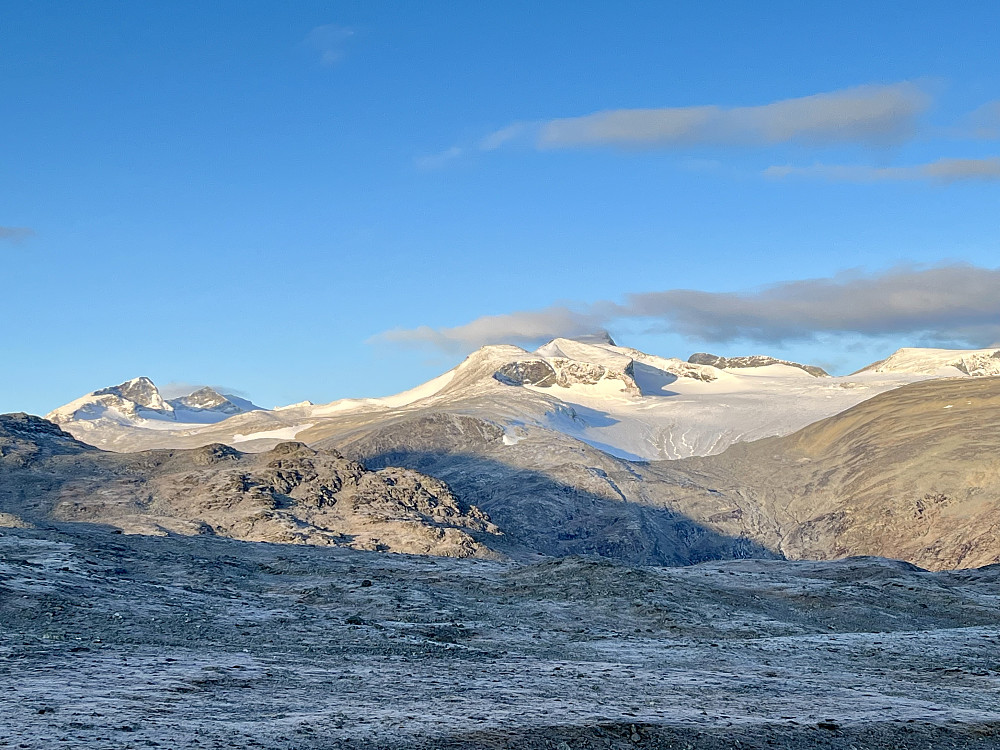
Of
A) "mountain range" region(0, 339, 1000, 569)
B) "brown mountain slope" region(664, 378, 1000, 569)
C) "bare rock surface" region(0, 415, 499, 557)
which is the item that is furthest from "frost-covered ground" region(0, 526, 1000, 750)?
"brown mountain slope" region(664, 378, 1000, 569)

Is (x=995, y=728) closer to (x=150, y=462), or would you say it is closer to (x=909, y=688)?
(x=909, y=688)

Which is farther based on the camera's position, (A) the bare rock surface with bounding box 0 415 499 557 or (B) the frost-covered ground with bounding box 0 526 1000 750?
(A) the bare rock surface with bounding box 0 415 499 557

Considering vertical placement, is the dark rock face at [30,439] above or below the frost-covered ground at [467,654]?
above

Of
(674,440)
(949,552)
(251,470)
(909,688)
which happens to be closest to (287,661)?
(909,688)

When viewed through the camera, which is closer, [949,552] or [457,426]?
[949,552]

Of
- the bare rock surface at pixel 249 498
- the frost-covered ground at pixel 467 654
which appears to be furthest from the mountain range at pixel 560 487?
the frost-covered ground at pixel 467 654

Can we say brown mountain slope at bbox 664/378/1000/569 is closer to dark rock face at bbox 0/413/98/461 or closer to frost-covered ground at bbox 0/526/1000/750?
frost-covered ground at bbox 0/526/1000/750

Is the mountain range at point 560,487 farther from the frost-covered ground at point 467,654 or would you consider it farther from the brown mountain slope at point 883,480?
the frost-covered ground at point 467,654

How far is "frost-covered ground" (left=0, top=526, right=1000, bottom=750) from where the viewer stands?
1611cm

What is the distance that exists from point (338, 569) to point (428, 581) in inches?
239

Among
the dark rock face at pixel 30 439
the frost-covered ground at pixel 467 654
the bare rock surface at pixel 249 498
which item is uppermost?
the dark rock face at pixel 30 439

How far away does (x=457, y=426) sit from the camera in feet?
466

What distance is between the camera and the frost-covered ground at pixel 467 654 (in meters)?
16.1

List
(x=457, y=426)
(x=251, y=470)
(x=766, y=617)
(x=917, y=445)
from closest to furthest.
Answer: (x=766, y=617)
(x=251, y=470)
(x=917, y=445)
(x=457, y=426)
